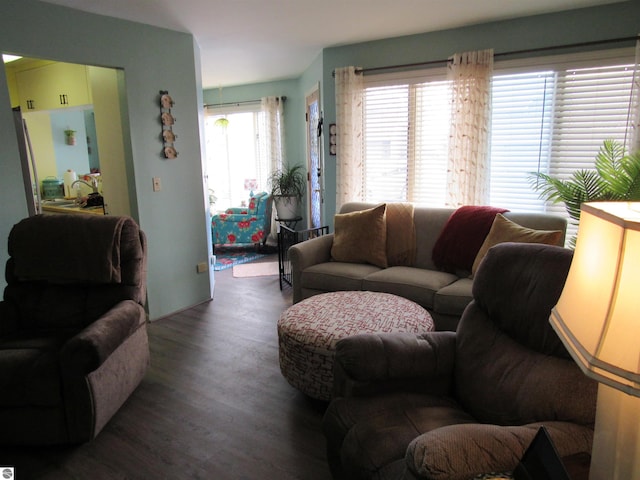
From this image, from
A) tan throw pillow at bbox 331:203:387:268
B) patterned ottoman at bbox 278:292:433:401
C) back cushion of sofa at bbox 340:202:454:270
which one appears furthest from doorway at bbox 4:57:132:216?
back cushion of sofa at bbox 340:202:454:270

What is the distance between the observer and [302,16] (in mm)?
3305

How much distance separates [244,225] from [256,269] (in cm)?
109

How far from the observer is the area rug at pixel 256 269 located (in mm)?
5031

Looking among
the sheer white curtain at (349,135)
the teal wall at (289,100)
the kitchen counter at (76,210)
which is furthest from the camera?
the teal wall at (289,100)

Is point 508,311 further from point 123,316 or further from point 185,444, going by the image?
point 123,316

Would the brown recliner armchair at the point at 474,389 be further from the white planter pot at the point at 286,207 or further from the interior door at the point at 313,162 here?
the white planter pot at the point at 286,207

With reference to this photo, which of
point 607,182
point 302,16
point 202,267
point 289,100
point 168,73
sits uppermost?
point 302,16

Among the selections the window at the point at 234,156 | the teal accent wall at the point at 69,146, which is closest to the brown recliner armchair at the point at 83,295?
the teal accent wall at the point at 69,146

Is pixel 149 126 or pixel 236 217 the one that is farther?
pixel 236 217

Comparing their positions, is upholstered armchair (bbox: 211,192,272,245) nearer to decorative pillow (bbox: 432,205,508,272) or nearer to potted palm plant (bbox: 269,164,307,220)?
potted palm plant (bbox: 269,164,307,220)

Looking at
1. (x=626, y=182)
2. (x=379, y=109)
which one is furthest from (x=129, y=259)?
(x=626, y=182)

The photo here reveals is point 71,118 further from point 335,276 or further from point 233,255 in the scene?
point 335,276

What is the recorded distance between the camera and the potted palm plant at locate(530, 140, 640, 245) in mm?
2605

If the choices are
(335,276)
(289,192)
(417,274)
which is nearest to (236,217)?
(289,192)
